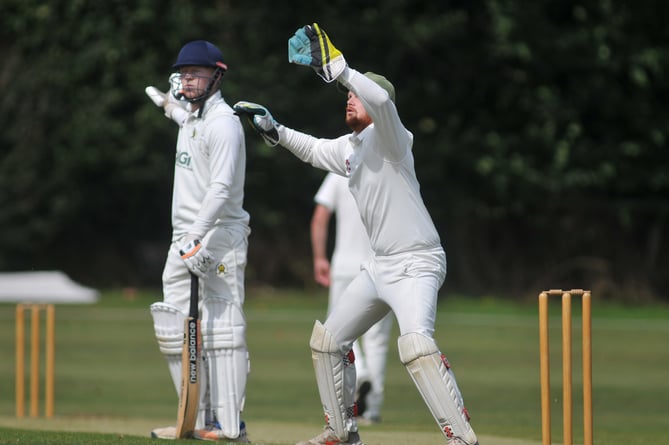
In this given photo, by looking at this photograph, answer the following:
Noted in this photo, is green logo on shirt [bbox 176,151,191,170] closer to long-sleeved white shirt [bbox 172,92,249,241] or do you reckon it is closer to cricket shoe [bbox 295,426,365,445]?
long-sleeved white shirt [bbox 172,92,249,241]

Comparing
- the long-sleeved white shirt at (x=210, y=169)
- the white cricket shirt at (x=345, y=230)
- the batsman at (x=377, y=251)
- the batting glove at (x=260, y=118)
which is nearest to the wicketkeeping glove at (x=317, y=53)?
the batsman at (x=377, y=251)

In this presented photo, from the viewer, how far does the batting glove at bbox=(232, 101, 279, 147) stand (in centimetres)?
574

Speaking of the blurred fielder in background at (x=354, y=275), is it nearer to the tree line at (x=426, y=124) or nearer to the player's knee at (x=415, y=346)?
the player's knee at (x=415, y=346)

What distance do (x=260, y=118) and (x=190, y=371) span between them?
1.26 meters

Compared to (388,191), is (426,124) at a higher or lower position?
higher

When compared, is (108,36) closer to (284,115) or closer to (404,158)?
(284,115)

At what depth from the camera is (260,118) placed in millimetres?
5762

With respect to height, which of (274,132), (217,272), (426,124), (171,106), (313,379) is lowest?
(313,379)

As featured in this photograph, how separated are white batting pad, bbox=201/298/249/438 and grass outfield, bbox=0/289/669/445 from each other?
0.29 metres

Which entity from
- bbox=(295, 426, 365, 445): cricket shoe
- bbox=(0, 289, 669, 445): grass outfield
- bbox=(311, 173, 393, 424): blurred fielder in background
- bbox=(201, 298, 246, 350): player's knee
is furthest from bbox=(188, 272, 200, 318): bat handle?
bbox=(311, 173, 393, 424): blurred fielder in background

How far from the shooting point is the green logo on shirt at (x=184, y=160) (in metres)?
6.31

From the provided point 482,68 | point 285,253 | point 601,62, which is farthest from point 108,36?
point 601,62

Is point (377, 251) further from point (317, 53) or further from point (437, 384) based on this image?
point (317, 53)

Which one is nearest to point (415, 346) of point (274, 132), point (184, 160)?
point (274, 132)
